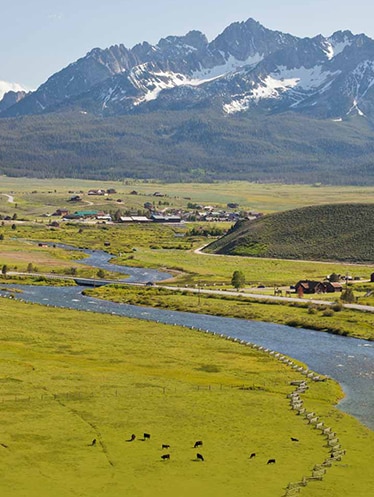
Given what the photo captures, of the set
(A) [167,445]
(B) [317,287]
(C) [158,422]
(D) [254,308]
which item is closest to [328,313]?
(D) [254,308]

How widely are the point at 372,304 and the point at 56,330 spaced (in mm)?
50666

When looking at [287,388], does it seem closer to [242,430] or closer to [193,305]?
[242,430]

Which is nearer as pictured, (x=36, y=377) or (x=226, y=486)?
(x=226, y=486)

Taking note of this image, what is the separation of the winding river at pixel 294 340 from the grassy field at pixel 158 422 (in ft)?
9.50

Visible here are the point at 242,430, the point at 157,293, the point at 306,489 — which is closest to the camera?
the point at 306,489

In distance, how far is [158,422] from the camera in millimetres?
73312

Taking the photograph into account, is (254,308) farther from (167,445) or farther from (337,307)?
(167,445)

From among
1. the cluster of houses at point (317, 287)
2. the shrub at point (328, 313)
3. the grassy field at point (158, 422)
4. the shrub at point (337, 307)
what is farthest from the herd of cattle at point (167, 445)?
the cluster of houses at point (317, 287)

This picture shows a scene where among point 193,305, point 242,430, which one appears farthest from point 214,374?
point 193,305

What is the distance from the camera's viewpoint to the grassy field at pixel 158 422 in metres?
60.6

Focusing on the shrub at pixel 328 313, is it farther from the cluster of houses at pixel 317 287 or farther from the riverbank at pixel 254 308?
the cluster of houses at pixel 317 287

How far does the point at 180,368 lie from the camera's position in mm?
94688

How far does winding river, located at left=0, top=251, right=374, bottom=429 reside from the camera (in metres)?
87.9

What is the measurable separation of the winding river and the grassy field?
2.90 meters
